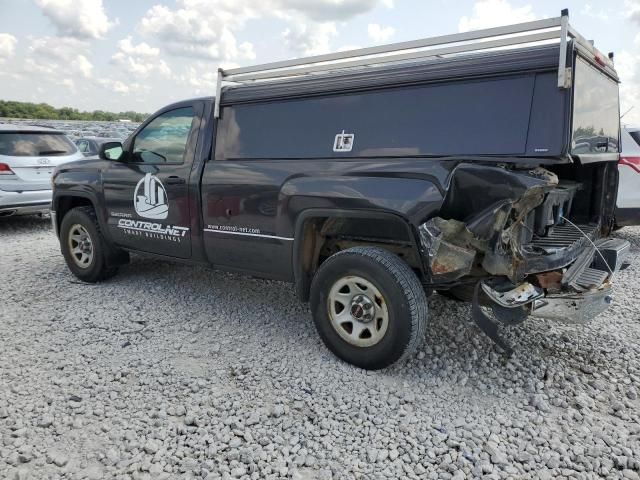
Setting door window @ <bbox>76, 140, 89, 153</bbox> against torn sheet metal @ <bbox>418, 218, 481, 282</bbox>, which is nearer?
torn sheet metal @ <bbox>418, 218, 481, 282</bbox>

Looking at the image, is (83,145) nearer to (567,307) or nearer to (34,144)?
(34,144)

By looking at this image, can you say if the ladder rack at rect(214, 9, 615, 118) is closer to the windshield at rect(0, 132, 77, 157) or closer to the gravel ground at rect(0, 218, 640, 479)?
the gravel ground at rect(0, 218, 640, 479)

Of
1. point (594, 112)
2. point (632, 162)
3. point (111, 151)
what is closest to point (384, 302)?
point (594, 112)

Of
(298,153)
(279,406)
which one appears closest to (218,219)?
(298,153)

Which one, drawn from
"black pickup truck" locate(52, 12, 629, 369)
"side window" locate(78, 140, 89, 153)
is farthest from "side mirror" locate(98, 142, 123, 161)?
"side window" locate(78, 140, 89, 153)

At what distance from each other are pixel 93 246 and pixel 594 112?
473 cm

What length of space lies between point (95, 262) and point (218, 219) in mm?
1938

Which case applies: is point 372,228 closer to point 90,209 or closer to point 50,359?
point 50,359

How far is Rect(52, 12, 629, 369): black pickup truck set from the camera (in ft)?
10.1

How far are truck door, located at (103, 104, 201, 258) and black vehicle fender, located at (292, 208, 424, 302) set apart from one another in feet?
3.93

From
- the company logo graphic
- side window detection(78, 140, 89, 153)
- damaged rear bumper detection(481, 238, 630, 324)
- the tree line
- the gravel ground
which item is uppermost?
the tree line

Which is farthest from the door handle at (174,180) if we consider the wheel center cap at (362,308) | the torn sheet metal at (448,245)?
the torn sheet metal at (448,245)

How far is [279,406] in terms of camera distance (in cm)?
309

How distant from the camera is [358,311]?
3.46m
